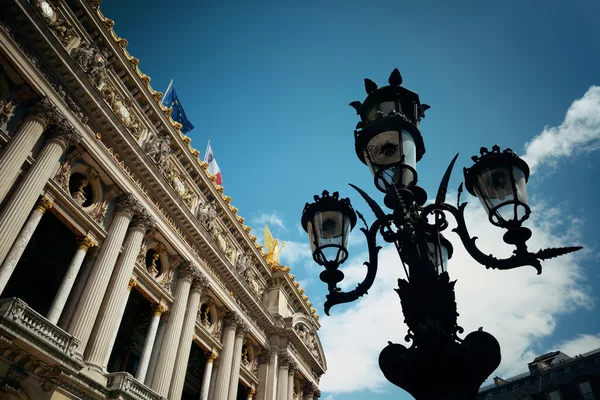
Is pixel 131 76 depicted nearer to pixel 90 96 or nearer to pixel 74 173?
pixel 90 96

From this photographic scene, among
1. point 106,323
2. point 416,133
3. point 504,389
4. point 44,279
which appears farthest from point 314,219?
point 504,389

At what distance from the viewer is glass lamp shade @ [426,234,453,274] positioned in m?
6.03

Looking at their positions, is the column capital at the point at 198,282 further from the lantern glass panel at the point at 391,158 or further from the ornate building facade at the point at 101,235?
the lantern glass panel at the point at 391,158

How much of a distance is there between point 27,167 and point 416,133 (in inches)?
532

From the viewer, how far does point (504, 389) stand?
50656 mm

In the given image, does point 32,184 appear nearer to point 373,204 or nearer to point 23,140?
point 23,140

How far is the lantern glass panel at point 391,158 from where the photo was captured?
6.18 meters

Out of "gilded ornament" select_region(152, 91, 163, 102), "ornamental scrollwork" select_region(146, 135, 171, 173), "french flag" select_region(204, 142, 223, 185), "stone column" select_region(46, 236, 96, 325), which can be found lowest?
"stone column" select_region(46, 236, 96, 325)

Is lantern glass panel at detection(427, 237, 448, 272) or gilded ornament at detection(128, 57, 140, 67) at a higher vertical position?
gilded ornament at detection(128, 57, 140, 67)

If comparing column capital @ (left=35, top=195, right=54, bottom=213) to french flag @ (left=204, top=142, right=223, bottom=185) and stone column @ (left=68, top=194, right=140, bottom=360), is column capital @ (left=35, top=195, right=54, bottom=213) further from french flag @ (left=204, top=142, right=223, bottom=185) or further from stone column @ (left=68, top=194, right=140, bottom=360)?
french flag @ (left=204, top=142, right=223, bottom=185)

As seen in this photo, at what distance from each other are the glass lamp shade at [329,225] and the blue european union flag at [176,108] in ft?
76.7

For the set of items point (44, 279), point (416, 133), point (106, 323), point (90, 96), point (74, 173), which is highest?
point (90, 96)

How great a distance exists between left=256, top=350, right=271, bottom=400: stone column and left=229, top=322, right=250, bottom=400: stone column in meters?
3.24

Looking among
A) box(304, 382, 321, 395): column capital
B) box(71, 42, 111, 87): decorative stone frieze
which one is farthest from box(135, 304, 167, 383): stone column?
box(304, 382, 321, 395): column capital
